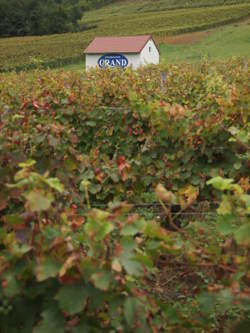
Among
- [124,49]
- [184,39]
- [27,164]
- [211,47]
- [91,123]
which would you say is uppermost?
[27,164]

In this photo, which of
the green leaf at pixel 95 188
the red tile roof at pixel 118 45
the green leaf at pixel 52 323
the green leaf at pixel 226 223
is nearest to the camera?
the green leaf at pixel 52 323

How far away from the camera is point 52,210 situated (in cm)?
183

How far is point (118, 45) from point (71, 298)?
2432cm

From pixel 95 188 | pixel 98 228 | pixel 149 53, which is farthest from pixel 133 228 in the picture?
pixel 149 53

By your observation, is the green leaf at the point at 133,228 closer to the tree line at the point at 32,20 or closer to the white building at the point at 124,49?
the white building at the point at 124,49

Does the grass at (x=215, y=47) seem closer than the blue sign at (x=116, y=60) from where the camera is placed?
No

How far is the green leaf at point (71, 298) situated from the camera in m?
1.66

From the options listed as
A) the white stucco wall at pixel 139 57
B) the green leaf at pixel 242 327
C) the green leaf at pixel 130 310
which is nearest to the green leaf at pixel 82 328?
the green leaf at pixel 130 310

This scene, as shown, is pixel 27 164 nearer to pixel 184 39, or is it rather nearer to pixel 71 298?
pixel 71 298

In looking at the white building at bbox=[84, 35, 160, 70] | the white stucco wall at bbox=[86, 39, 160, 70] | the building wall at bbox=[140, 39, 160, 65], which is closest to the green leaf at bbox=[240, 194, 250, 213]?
the white stucco wall at bbox=[86, 39, 160, 70]

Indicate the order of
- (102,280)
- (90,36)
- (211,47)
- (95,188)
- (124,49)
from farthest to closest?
1. (90,36)
2. (211,47)
3. (124,49)
4. (95,188)
5. (102,280)

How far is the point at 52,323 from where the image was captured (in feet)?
5.65

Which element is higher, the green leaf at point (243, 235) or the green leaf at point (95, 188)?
the green leaf at point (243, 235)

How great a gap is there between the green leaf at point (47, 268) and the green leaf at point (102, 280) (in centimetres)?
13
